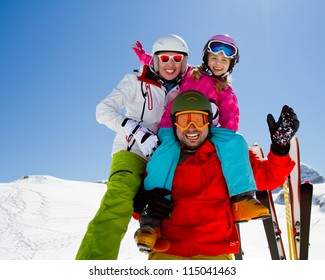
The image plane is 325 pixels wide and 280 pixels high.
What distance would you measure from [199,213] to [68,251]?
4.23m

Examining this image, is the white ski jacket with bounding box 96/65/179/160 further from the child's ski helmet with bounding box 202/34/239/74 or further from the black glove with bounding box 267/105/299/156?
the black glove with bounding box 267/105/299/156

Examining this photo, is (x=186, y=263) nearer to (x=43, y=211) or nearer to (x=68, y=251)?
(x=68, y=251)

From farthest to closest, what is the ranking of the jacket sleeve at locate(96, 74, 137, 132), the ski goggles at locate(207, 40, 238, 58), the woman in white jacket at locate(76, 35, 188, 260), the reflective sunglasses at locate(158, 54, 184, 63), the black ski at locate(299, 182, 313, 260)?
the black ski at locate(299, 182, 313, 260) → the ski goggles at locate(207, 40, 238, 58) → the reflective sunglasses at locate(158, 54, 184, 63) → the jacket sleeve at locate(96, 74, 137, 132) → the woman in white jacket at locate(76, 35, 188, 260)

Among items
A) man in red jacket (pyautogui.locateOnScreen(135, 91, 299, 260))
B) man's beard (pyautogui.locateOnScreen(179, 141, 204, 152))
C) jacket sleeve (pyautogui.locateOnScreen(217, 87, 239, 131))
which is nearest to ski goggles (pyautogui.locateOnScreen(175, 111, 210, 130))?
man in red jacket (pyautogui.locateOnScreen(135, 91, 299, 260))

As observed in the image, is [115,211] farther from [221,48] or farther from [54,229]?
[54,229]

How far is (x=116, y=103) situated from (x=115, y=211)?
138 centimetres

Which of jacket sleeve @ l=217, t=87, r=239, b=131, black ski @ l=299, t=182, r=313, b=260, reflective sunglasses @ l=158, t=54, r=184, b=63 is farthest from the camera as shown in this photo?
black ski @ l=299, t=182, r=313, b=260

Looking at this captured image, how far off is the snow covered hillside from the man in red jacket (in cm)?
289

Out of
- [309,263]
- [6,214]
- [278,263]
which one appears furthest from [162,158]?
[6,214]

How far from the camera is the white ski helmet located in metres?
4.11

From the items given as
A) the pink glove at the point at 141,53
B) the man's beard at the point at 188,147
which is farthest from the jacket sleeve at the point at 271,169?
the pink glove at the point at 141,53

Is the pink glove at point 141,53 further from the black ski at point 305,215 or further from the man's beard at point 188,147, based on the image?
the black ski at point 305,215

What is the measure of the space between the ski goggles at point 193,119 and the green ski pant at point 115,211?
0.63 m

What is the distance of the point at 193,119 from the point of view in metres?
3.38
